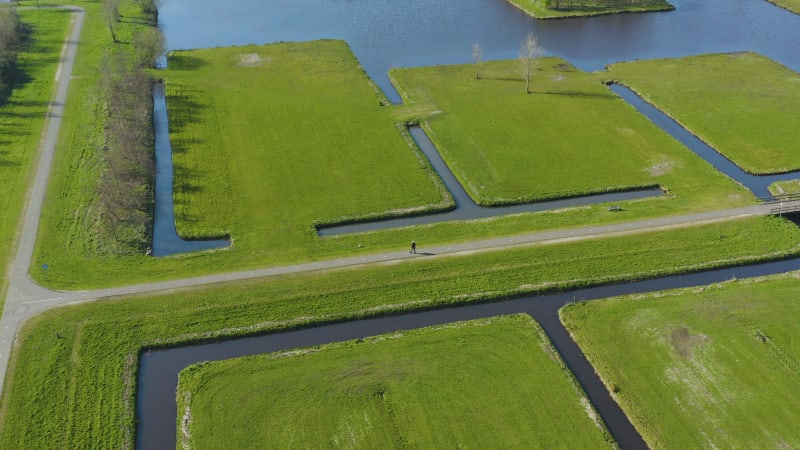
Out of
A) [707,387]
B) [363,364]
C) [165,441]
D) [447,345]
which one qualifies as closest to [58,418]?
[165,441]

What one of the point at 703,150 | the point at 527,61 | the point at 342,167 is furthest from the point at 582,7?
the point at 342,167

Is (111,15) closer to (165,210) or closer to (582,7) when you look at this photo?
(165,210)

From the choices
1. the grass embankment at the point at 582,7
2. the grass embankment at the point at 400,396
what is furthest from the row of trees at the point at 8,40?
the grass embankment at the point at 582,7

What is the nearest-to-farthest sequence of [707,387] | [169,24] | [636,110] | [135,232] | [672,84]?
[707,387] → [135,232] → [636,110] → [672,84] → [169,24]

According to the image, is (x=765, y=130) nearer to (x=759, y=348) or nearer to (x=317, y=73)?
(x=759, y=348)

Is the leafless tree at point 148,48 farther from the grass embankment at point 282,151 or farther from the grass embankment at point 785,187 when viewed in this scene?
the grass embankment at point 785,187

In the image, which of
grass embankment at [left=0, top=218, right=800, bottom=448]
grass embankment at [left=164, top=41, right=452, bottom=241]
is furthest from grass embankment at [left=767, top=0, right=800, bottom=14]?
grass embankment at [left=164, top=41, right=452, bottom=241]
